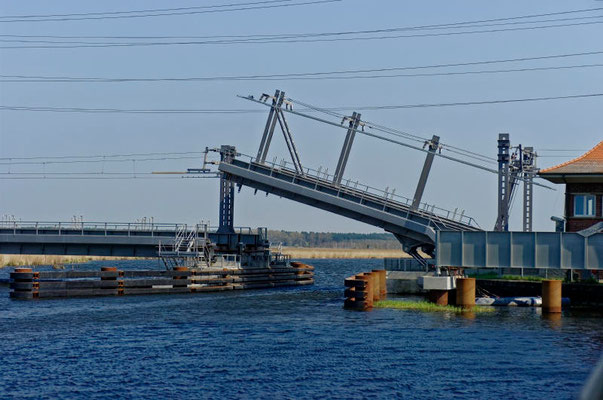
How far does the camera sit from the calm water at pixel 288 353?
54.1ft

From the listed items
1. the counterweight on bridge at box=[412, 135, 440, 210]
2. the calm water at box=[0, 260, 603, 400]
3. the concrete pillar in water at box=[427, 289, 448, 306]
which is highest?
the counterweight on bridge at box=[412, 135, 440, 210]

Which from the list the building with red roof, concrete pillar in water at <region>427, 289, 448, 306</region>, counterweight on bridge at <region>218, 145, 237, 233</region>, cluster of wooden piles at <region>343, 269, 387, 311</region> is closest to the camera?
cluster of wooden piles at <region>343, 269, 387, 311</region>

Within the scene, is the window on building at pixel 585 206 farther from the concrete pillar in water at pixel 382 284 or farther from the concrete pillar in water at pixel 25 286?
the concrete pillar in water at pixel 25 286

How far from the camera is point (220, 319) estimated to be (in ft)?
99.6

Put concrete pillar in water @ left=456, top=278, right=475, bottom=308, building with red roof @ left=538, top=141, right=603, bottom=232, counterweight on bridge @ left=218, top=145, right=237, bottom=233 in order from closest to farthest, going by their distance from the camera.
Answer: concrete pillar in water @ left=456, top=278, right=475, bottom=308, building with red roof @ left=538, top=141, right=603, bottom=232, counterweight on bridge @ left=218, top=145, right=237, bottom=233

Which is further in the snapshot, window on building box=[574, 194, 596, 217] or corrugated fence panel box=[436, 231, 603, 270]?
window on building box=[574, 194, 596, 217]

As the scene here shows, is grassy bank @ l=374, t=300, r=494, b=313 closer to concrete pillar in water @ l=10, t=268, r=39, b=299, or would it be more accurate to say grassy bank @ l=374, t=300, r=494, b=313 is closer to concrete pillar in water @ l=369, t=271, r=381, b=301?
concrete pillar in water @ l=369, t=271, r=381, b=301

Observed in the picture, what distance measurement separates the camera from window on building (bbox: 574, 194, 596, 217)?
36.7m

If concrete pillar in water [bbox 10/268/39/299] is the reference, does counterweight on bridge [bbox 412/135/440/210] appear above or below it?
above

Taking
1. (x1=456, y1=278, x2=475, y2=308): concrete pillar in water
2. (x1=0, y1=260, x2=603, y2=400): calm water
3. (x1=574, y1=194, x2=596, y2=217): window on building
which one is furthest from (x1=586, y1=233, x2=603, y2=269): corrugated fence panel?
(x1=456, y1=278, x2=475, y2=308): concrete pillar in water

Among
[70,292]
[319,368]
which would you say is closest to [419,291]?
[70,292]

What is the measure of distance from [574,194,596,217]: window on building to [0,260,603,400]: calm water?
6.40 meters

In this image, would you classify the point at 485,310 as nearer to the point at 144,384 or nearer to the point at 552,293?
→ the point at 552,293

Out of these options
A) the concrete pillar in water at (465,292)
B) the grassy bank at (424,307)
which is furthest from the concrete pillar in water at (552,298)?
the concrete pillar in water at (465,292)
